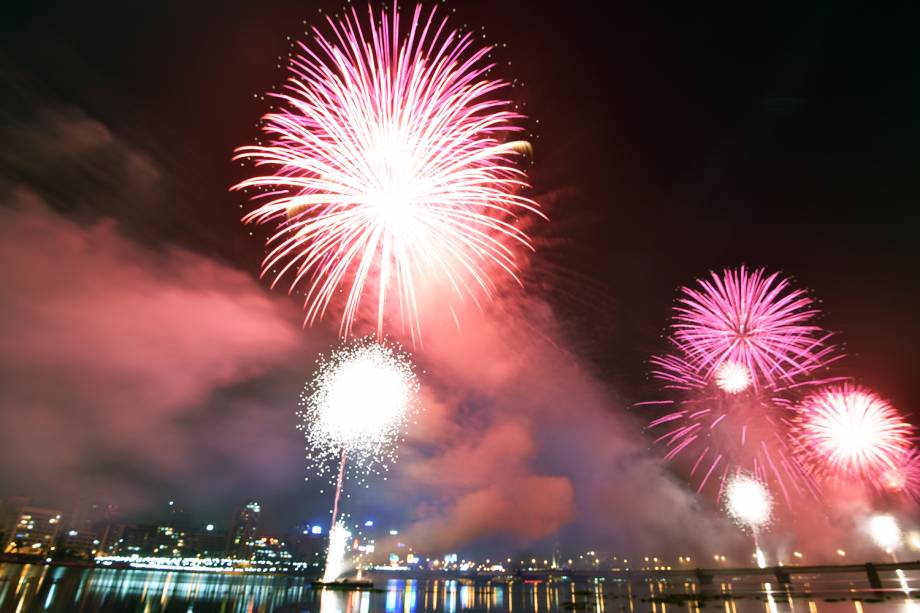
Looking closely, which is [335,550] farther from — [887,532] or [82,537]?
[82,537]

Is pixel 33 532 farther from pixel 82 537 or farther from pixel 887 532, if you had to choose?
pixel 887 532

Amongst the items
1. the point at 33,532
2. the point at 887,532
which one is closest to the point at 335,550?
the point at 887,532

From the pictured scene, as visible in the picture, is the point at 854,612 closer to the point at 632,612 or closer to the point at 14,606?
the point at 632,612

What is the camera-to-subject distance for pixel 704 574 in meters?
105

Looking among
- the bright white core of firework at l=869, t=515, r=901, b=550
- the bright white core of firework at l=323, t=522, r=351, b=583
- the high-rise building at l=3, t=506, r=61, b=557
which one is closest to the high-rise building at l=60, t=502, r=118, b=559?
the high-rise building at l=3, t=506, r=61, b=557

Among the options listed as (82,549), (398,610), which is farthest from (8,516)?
(398,610)

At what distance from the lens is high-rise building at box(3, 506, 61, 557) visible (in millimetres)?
140750

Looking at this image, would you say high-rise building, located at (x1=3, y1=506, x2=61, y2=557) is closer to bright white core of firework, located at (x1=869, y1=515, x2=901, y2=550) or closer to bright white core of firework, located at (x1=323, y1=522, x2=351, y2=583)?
bright white core of firework, located at (x1=323, y1=522, x2=351, y2=583)

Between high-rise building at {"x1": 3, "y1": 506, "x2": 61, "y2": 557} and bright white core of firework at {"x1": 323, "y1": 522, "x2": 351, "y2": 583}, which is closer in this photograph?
bright white core of firework at {"x1": 323, "y1": 522, "x2": 351, "y2": 583}

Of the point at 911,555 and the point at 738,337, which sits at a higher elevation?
the point at 738,337

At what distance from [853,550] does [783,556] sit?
2191cm

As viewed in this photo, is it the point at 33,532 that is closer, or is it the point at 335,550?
the point at 335,550

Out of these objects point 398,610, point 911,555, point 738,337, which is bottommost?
point 398,610

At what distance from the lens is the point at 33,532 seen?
150500 mm
